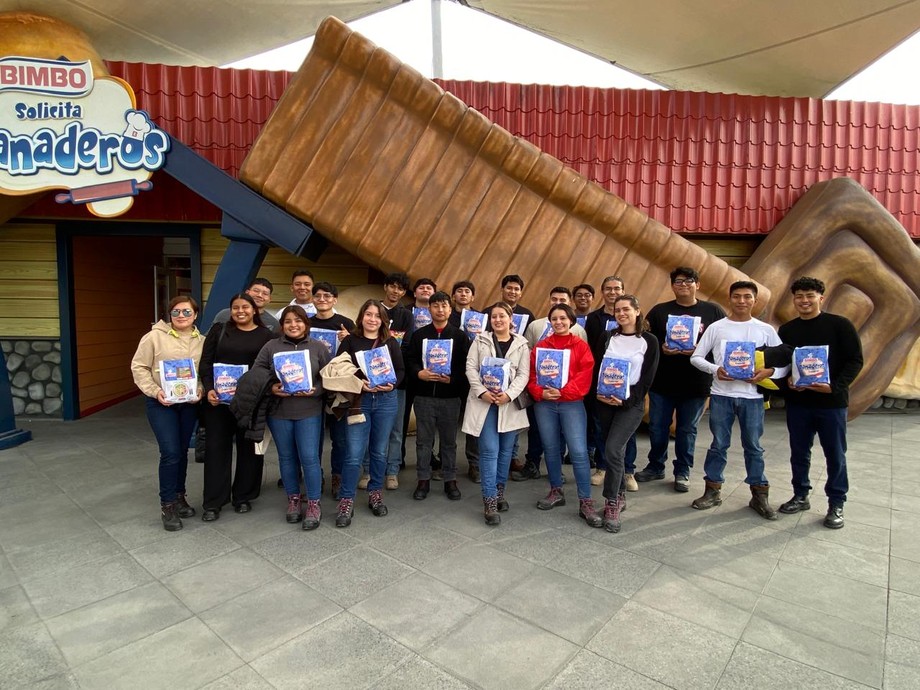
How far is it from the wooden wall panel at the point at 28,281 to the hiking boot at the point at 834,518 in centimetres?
896

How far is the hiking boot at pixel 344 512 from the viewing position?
3.72 meters

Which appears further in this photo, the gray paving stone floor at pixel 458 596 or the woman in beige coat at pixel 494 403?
the woman in beige coat at pixel 494 403

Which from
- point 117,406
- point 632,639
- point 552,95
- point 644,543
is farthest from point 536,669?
point 117,406

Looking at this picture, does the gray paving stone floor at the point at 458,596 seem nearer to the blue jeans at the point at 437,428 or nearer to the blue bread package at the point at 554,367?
the blue jeans at the point at 437,428

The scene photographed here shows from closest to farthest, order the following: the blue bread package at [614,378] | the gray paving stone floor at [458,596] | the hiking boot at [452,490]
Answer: the gray paving stone floor at [458,596]
the blue bread package at [614,378]
the hiking boot at [452,490]

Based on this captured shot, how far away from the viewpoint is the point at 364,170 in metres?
5.29

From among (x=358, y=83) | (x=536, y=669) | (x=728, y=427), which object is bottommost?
(x=536, y=669)

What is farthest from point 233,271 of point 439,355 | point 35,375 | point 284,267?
point 35,375

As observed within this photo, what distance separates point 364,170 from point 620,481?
380cm

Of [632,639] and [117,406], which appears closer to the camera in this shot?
[632,639]

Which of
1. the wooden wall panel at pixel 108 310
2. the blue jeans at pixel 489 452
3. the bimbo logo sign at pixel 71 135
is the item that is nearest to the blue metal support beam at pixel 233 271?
the bimbo logo sign at pixel 71 135

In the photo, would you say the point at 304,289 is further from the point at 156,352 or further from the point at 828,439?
the point at 828,439

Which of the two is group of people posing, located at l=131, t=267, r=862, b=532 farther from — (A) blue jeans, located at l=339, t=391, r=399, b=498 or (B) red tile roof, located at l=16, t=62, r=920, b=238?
(B) red tile roof, located at l=16, t=62, r=920, b=238

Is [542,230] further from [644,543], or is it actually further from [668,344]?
[644,543]
